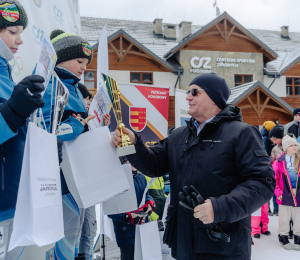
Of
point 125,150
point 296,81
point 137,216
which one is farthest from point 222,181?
point 296,81

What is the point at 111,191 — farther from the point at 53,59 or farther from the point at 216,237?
the point at 53,59

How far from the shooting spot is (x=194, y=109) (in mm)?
2135

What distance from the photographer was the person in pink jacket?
512cm

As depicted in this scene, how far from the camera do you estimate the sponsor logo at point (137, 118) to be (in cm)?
377

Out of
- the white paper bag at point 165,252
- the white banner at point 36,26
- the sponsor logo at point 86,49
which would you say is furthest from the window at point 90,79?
the sponsor logo at point 86,49

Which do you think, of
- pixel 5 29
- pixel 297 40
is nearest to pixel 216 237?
pixel 5 29

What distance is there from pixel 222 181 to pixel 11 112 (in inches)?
49.5

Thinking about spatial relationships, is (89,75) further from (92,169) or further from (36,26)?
(92,169)

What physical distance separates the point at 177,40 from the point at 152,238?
1990 cm

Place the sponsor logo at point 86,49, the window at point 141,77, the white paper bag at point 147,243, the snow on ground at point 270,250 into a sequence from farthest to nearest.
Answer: the window at point 141,77 → the snow on ground at point 270,250 → the white paper bag at point 147,243 → the sponsor logo at point 86,49

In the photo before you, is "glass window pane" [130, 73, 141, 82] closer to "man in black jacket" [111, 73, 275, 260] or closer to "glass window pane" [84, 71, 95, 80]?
"glass window pane" [84, 71, 95, 80]

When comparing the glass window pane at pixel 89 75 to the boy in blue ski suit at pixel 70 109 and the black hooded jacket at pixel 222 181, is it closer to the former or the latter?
the boy in blue ski suit at pixel 70 109

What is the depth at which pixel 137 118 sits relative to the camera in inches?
149

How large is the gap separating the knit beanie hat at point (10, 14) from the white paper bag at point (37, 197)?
61 cm
